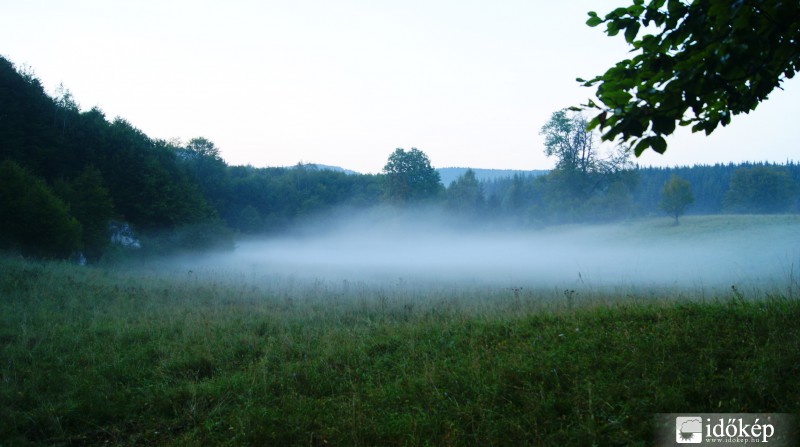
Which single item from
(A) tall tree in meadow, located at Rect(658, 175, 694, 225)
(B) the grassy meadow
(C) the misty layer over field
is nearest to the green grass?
(B) the grassy meadow

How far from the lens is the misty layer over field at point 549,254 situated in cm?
2048

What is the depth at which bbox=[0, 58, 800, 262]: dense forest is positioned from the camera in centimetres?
2530

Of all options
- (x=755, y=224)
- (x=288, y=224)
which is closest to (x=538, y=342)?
(x=755, y=224)

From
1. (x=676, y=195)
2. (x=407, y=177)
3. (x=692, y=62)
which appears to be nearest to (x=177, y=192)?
(x=407, y=177)

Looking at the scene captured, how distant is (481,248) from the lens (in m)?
48.1

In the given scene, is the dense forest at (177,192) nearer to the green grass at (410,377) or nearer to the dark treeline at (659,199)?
the dark treeline at (659,199)

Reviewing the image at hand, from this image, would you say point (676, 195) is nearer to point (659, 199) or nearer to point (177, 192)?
point (659, 199)

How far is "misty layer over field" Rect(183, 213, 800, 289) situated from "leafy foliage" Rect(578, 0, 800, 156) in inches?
256

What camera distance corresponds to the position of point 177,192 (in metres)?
43.0

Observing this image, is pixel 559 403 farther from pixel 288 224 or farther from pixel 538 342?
pixel 288 224

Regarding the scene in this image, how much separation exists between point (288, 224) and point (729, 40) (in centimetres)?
7661

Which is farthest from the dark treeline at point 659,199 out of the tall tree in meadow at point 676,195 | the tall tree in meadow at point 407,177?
the tall tree in meadow at point 407,177

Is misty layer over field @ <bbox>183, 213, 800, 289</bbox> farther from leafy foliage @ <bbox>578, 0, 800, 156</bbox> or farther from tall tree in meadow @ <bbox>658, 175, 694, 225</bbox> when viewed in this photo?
leafy foliage @ <bbox>578, 0, 800, 156</bbox>

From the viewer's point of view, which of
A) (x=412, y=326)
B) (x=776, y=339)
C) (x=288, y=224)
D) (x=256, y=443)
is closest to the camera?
(x=256, y=443)
